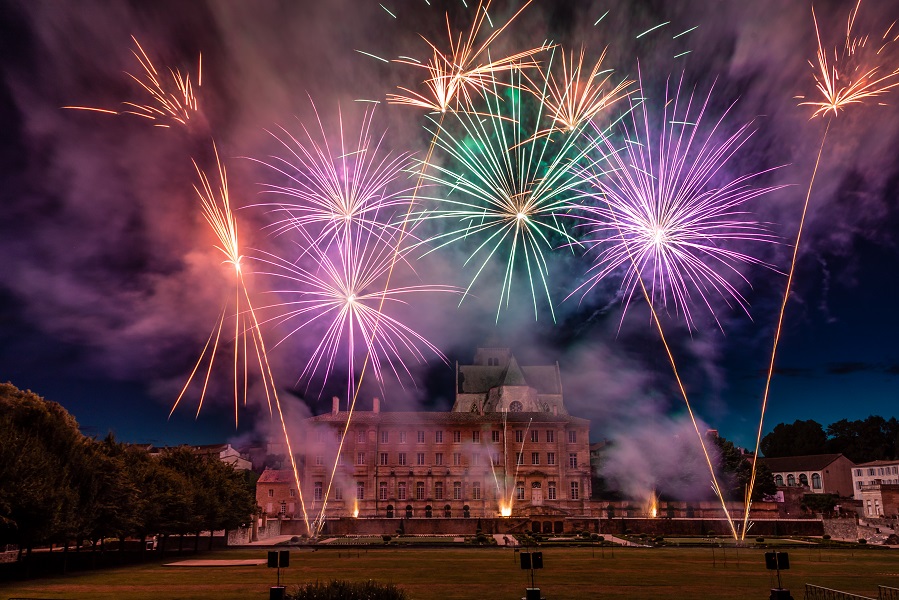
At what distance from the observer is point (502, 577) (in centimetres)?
2673

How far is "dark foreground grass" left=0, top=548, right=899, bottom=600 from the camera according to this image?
73.2 ft

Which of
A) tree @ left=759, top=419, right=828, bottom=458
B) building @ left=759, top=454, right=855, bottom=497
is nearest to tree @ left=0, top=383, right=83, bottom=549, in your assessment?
building @ left=759, top=454, right=855, bottom=497

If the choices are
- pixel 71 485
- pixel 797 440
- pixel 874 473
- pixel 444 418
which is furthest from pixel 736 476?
pixel 71 485

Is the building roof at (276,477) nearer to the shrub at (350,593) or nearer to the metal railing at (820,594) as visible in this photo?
the metal railing at (820,594)

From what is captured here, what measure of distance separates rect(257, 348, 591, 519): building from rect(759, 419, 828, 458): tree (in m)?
61.3

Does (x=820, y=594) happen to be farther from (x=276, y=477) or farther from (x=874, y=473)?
(x=874, y=473)

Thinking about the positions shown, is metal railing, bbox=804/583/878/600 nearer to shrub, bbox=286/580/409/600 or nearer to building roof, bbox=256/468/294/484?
shrub, bbox=286/580/409/600

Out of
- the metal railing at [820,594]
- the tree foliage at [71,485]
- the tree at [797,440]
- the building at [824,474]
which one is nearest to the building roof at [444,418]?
the building at [824,474]

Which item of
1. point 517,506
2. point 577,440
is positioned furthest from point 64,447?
point 577,440

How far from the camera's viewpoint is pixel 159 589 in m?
23.8

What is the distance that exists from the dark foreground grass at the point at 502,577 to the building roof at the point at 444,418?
37204 mm

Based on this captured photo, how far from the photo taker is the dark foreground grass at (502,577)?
22297 mm

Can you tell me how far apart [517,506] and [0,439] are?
56131 mm

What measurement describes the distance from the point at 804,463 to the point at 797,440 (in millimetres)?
24475
